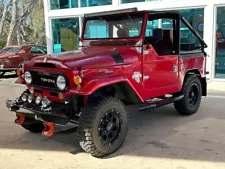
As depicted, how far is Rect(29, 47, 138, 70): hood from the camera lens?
3719 mm

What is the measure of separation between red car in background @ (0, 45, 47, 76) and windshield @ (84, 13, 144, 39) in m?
7.64

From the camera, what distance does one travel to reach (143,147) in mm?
4070

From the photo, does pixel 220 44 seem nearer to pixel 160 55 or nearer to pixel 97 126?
pixel 160 55

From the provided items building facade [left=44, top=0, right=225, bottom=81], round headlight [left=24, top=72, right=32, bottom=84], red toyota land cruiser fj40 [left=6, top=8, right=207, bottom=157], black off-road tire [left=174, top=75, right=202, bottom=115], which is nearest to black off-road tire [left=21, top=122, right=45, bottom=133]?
red toyota land cruiser fj40 [left=6, top=8, right=207, bottom=157]

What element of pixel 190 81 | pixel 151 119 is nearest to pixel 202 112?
pixel 190 81

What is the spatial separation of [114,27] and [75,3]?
23.4 ft

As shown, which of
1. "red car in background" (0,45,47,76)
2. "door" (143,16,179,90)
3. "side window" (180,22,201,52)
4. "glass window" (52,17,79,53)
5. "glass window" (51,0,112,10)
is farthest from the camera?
"red car in background" (0,45,47,76)

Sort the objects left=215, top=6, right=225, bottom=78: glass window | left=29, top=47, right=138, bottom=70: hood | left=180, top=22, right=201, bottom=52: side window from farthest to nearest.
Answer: left=215, top=6, right=225, bottom=78: glass window, left=180, top=22, right=201, bottom=52: side window, left=29, top=47, right=138, bottom=70: hood

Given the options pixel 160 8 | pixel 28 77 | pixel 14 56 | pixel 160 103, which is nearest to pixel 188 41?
pixel 160 103

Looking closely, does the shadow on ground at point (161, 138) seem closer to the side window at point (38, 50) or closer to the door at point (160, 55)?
the door at point (160, 55)

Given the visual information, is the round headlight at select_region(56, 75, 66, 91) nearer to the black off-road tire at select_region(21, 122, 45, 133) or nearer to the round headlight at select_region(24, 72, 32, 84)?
the round headlight at select_region(24, 72, 32, 84)

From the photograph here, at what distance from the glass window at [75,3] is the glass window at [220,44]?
397cm

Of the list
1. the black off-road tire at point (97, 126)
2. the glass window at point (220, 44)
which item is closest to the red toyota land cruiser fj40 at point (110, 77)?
the black off-road tire at point (97, 126)

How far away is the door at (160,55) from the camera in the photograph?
4500mm
